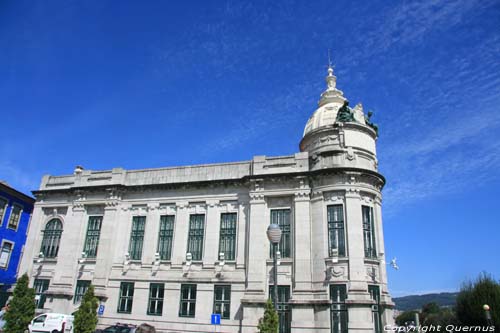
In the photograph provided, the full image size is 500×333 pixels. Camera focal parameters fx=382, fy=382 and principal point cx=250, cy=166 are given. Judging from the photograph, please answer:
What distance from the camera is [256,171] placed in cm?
2917

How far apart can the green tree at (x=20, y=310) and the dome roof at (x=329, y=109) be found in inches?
955

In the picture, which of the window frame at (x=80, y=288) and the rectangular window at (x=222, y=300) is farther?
the window frame at (x=80, y=288)

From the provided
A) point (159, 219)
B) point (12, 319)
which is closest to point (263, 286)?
point (159, 219)

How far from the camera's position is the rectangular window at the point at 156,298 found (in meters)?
28.2

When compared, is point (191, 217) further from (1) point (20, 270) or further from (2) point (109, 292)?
(1) point (20, 270)

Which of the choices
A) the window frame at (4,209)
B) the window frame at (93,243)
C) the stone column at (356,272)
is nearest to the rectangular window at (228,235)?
the stone column at (356,272)

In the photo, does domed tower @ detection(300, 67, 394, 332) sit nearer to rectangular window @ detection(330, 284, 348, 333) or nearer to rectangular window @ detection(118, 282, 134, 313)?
rectangular window @ detection(330, 284, 348, 333)

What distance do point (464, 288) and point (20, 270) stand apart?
40.2 meters

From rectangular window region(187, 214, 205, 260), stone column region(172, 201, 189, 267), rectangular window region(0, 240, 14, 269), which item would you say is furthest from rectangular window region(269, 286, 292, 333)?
rectangular window region(0, 240, 14, 269)

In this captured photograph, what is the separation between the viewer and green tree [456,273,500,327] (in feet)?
103

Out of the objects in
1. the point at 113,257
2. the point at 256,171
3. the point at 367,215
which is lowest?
the point at 113,257

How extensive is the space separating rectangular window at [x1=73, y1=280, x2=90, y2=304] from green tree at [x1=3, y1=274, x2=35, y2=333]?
3297mm

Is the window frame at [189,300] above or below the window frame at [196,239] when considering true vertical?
below

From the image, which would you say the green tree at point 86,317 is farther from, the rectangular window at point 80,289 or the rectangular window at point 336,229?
the rectangular window at point 336,229
